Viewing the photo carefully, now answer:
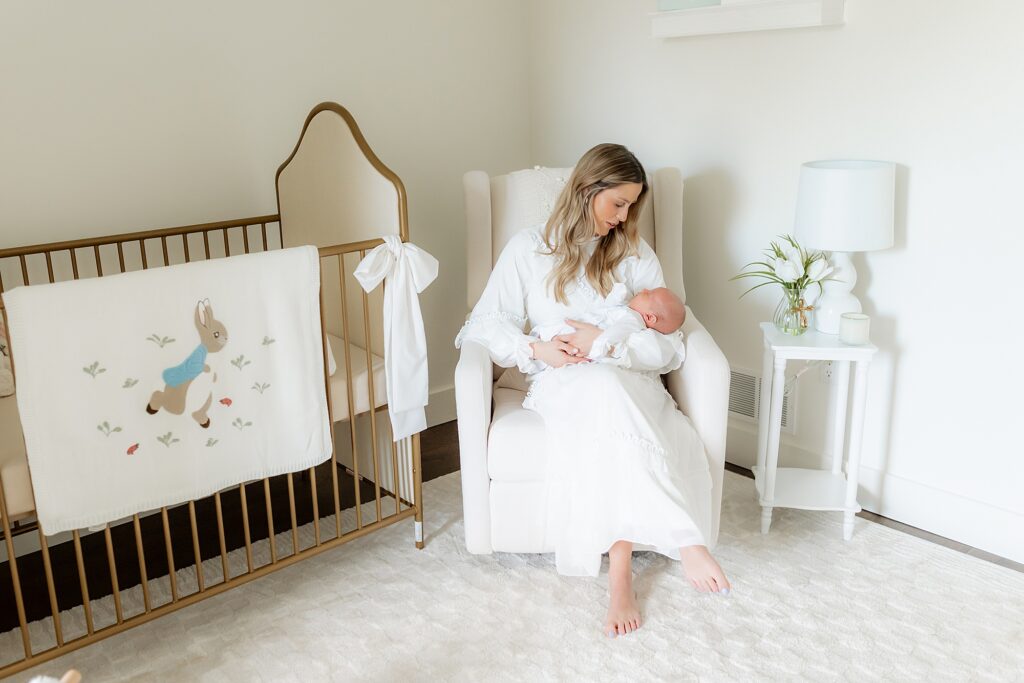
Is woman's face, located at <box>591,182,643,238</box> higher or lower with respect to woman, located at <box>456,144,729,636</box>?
higher

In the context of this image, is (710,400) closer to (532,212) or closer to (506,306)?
(506,306)

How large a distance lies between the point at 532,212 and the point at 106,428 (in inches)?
52.8

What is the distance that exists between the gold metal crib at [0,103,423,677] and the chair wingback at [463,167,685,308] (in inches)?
16.6

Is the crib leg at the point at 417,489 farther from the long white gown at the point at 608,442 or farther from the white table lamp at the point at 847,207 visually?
the white table lamp at the point at 847,207

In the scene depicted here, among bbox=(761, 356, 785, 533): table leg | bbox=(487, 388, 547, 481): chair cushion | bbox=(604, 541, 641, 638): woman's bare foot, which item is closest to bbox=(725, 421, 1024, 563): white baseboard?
bbox=(761, 356, 785, 533): table leg

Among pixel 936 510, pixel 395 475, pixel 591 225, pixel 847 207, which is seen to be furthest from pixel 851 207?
pixel 395 475

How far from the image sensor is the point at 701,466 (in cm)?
211

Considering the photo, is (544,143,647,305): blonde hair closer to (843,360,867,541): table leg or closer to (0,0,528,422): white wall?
(843,360,867,541): table leg

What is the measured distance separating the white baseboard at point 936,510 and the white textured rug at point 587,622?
92 mm

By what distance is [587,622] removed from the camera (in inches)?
79.7

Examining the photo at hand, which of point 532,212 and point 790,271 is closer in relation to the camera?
point 790,271

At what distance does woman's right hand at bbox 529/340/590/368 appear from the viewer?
2.21 meters

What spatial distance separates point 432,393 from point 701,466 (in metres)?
1.35

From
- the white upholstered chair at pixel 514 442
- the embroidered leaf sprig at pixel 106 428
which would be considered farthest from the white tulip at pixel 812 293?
the embroidered leaf sprig at pixel 106 428
